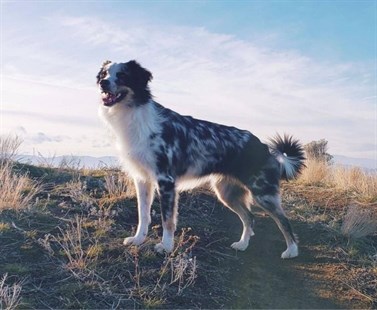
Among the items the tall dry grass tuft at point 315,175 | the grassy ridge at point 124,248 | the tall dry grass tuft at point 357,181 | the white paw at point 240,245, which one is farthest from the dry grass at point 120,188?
the tall dry grass tuft at point 315,175

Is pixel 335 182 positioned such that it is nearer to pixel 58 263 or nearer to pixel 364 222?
pixel 364 222

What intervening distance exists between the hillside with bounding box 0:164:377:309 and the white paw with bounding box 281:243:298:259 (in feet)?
0.29

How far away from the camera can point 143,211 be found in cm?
625

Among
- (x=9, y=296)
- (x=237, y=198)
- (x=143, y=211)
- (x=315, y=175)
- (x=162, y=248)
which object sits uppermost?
(x=315, y=175)

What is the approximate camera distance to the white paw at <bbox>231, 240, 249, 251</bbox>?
6.56 meters

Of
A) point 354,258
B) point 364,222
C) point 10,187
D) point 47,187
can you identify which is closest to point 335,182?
point 364,222

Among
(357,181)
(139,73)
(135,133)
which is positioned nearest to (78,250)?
(135,133)

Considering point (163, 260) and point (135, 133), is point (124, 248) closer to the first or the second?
point (163, 260)

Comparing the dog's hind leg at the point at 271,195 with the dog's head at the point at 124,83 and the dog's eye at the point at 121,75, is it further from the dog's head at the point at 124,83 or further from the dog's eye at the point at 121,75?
the dog's eye at the point at 121,75

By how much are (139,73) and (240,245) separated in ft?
8.78

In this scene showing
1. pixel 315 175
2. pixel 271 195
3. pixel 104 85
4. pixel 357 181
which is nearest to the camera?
pixel 104 85

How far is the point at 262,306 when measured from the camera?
16.4 feet

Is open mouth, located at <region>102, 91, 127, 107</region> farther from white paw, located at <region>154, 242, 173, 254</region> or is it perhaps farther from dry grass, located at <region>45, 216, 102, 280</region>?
white paw, located at <region>154, 242, 173, 254</region>

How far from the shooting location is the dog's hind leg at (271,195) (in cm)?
670
